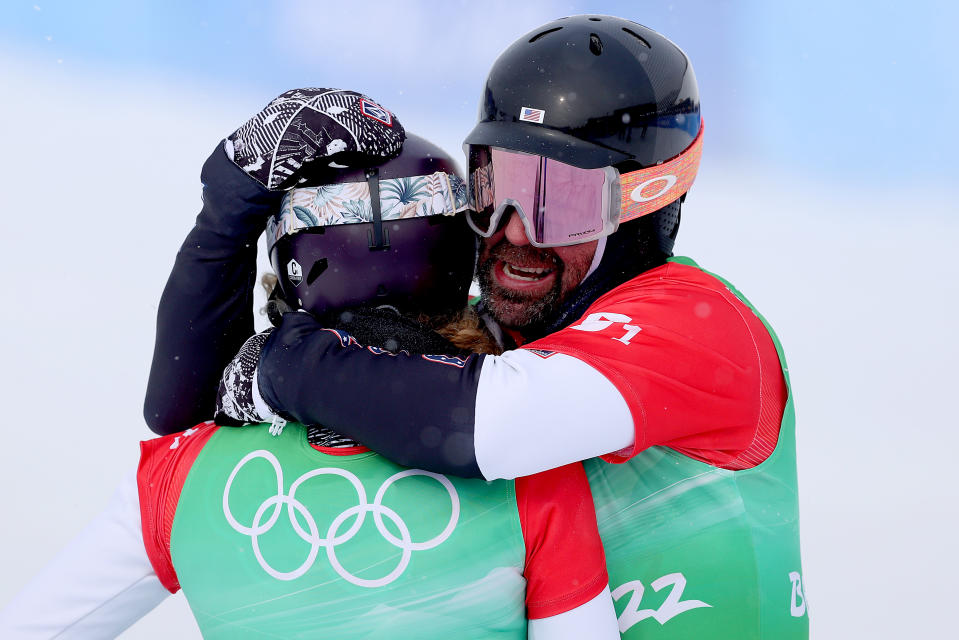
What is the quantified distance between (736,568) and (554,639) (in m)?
0.59

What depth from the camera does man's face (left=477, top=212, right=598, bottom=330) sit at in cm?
252

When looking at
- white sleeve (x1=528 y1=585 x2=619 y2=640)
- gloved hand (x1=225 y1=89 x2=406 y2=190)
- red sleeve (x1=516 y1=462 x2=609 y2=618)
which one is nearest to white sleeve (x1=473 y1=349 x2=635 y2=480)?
red sleeve (x1=516 y1=462 x2=609 y2=618)

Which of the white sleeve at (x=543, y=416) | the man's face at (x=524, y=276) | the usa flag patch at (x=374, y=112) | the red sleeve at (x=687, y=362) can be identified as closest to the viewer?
the white sleeve at (x=543, y=416)

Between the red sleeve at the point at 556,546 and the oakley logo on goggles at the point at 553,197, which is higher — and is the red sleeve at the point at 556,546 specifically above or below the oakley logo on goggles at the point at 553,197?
below

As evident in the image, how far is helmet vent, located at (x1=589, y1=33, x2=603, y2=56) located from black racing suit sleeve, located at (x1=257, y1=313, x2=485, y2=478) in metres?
1.11

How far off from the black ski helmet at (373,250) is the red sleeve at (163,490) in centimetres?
45

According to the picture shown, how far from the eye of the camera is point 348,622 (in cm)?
180

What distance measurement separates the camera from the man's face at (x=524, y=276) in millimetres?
2521

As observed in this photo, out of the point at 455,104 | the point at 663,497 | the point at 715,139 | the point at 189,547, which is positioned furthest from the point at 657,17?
the point at 189,547

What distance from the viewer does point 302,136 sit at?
74.7 inches

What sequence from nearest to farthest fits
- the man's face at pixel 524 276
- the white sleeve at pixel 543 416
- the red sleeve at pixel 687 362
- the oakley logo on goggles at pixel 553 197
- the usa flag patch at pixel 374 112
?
the white sleeve at pixel 543 416 < the red sleeve at pixel 687 362 < the usa flag patch at pixel 374 112 < the oakley logo on goggles at pixel 553 197 < the man's face at pixel 524 276

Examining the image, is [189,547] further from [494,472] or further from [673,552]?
[673,552]

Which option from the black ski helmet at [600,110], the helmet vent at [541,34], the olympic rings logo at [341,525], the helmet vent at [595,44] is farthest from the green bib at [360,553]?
the helmet vent at [541,34]

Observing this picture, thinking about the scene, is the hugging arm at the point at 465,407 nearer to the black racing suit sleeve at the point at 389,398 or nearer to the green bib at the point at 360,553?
the black racing suit sleeve at the point at 389,398
